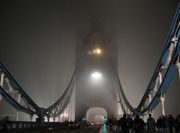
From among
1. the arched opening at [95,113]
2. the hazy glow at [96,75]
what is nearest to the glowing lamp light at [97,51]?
the hazy glow at [96,75]

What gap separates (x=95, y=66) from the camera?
57.8m

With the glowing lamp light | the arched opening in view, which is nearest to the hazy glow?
the glowing lamp light

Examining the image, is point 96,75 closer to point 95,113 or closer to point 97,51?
point 97,51

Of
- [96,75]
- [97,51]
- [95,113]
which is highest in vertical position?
[97,51]

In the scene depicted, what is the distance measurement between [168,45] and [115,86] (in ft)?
149

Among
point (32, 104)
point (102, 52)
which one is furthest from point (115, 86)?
point (32, 104)

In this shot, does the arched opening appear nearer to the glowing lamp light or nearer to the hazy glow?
the hazy glow

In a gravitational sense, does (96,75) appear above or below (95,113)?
above

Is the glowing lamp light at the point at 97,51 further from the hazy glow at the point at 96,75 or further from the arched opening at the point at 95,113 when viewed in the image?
the arched opening at the point at 95,113

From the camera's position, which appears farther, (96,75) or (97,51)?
(96,75)

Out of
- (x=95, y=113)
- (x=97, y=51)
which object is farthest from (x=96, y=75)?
(x=95, y=113)

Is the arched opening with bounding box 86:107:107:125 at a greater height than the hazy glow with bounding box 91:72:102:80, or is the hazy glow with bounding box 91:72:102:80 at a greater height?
the hazy glow with bounding box 91:72:102:80

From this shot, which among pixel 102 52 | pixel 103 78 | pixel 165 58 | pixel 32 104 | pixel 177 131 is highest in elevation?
pixel 102 52

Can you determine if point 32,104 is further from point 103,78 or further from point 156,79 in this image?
point 103,78
